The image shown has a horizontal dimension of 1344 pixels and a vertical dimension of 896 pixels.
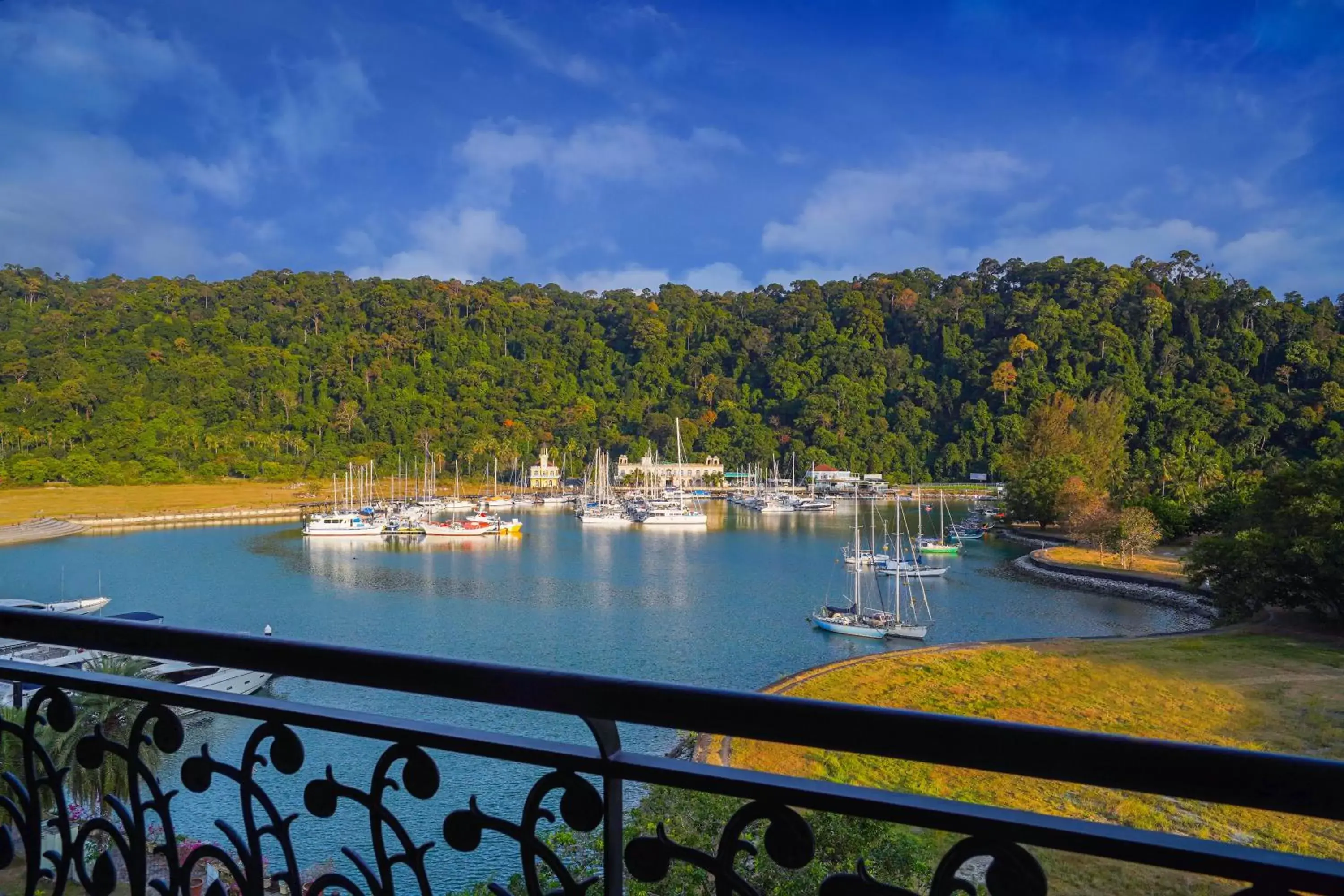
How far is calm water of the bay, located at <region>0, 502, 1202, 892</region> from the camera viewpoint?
30.0ft

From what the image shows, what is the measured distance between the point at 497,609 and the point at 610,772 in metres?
20.5

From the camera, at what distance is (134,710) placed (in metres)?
5.41

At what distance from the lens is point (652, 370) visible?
75.2 metres

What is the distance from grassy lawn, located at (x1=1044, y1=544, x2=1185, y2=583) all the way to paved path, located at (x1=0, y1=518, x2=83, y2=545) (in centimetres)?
3605

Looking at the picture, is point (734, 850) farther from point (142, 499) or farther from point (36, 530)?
point (142, 499)

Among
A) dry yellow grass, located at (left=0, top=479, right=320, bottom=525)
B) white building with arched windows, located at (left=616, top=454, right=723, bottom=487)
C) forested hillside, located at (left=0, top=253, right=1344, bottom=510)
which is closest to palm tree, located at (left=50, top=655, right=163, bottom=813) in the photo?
dry yellow grass, located at (left=0, top=479, right=320, bottom=525)

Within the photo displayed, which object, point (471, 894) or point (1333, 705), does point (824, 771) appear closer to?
point (471, 894)

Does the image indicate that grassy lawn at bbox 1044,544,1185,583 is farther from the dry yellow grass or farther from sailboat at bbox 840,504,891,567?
the dry yellow grass

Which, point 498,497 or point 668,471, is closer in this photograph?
point 498,497

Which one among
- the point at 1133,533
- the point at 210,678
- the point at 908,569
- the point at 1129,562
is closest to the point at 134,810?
the point at 210,678

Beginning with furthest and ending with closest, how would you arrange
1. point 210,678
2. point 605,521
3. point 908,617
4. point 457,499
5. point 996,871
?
point 457,499
point 605,521
point 908,617
point 210,678
point 996,871

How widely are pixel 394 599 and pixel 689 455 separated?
46997 mm

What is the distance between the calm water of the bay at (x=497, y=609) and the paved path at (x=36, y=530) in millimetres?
1406

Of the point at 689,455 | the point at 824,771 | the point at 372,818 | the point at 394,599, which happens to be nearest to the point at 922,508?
the point at 689,455
